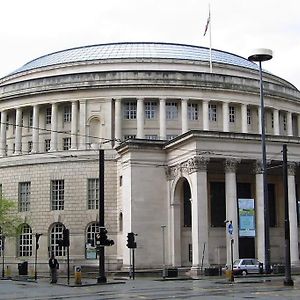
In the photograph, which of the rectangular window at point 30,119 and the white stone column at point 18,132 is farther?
the rectangular window at point 30,119

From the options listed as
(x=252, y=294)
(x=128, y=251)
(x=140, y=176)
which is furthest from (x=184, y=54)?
(x=252, y=294)

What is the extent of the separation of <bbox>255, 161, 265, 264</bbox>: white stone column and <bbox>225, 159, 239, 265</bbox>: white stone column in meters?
2.08

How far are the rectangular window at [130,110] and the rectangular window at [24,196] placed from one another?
12161 mm

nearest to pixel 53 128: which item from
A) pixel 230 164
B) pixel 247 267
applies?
pixel 230 164

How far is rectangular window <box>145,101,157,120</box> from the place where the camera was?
65.1 metres

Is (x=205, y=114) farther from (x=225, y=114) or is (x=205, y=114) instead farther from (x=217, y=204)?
(x=217, y=204)

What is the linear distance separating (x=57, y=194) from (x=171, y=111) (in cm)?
1420

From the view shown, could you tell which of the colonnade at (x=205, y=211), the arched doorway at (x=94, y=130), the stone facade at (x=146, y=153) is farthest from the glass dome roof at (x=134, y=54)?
the colonnade at (x=205, y=211)

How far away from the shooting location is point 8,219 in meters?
62.7

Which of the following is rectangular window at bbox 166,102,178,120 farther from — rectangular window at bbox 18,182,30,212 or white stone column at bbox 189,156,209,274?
rectangular window at bbox 18,182,30,212

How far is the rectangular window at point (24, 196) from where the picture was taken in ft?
212

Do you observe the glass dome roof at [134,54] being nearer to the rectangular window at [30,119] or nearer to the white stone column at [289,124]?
the rectangular window at [30,119]

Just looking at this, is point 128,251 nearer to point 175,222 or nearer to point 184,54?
point 175,222

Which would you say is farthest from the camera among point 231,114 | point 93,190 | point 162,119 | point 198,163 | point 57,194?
point 231,114
